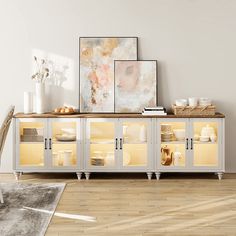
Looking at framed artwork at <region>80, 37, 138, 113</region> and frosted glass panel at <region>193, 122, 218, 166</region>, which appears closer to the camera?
frosted glass panel at <region>193, 122, 218, 166</region>

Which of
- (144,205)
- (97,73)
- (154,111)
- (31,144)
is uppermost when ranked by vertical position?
(97,73)

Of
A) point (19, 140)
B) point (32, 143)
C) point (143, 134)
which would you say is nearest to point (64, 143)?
point (32, 143)

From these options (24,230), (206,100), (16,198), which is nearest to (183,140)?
(206,100)

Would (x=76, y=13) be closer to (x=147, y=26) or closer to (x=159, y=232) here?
(x=147, y=26)

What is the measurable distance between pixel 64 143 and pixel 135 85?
3.70 feet

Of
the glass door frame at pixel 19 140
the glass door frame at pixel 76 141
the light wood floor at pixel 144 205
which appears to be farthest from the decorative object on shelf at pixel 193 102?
the glass door frame at pixel 19 140

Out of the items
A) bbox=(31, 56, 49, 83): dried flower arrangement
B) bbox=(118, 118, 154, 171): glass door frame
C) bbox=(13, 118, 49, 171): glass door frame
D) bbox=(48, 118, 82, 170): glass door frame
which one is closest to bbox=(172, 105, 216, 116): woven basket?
bbox=(118, 118, 154, 171): glass door frame

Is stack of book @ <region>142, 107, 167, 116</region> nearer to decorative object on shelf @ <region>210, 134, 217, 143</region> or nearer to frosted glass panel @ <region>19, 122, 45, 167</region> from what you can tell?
decorative object on shelf @ <region>210, 134, 217, 143</region>

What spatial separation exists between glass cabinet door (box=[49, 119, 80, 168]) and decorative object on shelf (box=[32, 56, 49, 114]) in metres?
0.32

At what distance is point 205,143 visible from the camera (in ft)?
21.0

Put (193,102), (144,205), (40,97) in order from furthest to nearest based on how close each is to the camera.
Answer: (40,97), (193,102), (144,205)

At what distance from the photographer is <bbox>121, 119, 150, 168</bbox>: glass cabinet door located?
639 centimetres

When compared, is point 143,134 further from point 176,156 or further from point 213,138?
point 213,138

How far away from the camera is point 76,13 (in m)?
6.71
